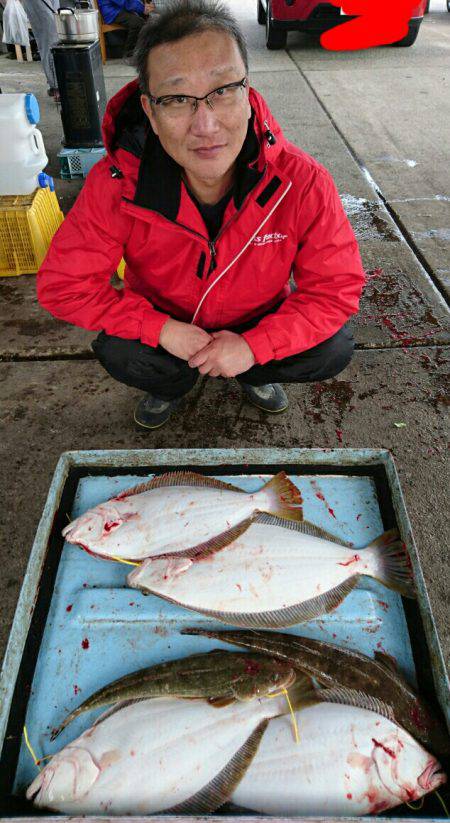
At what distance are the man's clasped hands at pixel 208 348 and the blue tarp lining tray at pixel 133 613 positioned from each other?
309mm

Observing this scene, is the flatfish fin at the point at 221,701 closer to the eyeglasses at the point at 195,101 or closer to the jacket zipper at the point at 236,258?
the jacket zipper at the point at 236,258

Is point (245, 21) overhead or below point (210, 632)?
overhead

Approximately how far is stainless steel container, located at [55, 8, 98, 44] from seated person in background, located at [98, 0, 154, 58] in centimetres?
309

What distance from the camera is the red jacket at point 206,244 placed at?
1.70 meters

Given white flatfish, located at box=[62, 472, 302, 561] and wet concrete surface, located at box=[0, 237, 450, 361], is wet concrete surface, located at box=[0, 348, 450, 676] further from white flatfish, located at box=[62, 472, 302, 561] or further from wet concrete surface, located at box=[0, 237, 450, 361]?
white flatfish, located at box=[62, 472, 302, 561]

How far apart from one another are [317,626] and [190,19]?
5.16ft

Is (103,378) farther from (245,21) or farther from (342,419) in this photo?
(245,21)

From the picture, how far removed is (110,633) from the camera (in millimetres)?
1385

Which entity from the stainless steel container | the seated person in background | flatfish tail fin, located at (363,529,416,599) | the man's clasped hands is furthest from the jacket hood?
the seated person in background

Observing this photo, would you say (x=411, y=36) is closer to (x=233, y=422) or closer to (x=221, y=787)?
(x=233, y=422)

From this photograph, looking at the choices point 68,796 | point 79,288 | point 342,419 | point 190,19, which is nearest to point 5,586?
point 68,796

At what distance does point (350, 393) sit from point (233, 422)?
0.53 meters

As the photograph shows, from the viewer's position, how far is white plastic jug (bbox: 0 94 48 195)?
3055 mm

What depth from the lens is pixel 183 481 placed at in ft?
5.34
